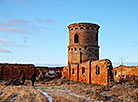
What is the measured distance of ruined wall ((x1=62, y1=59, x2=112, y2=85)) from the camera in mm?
17469

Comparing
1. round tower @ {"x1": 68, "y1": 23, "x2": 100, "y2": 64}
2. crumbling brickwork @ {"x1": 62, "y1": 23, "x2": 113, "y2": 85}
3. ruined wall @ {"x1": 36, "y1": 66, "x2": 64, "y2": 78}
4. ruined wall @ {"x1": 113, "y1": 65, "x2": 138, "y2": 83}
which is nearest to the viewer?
ruined wall @ {"x1": 113, "y1": 65, "x2": 138, "y2": 83}

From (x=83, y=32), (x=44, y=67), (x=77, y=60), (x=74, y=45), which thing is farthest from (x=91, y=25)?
(x=44, y=67)

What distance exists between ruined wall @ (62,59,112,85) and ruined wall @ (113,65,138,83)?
2.18 meters

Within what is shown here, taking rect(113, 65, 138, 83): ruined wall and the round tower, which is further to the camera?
the round tower

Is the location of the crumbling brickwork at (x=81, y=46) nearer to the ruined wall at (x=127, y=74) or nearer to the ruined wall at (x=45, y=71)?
the ruined wall at (x=45, y=71)

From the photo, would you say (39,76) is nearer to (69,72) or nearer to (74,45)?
(69,72)

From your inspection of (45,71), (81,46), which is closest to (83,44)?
(81,46)

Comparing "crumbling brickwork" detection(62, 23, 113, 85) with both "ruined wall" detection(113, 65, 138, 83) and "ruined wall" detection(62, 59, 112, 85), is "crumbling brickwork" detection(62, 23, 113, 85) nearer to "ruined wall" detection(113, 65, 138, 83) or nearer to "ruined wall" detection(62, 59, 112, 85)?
"ruined wall" detection(62, 59, 112, 85)

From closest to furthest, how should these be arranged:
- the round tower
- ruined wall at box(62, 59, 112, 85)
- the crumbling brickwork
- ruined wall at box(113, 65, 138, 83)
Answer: ruined wall at box(62, 59, 112, 85), ruined wall at box(113, 65, 138, 83), the crumbling brickwork, the round tower

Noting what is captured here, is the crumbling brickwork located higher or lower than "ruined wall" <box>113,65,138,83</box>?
higher

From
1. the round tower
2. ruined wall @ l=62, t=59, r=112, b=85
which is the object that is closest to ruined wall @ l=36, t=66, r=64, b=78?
ruined wall @ l=62, t=59, r=112, b=85

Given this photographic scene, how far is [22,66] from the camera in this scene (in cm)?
2855

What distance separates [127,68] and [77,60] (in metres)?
10.9

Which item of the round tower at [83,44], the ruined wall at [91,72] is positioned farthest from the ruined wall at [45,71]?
the round tower at [83,44]
